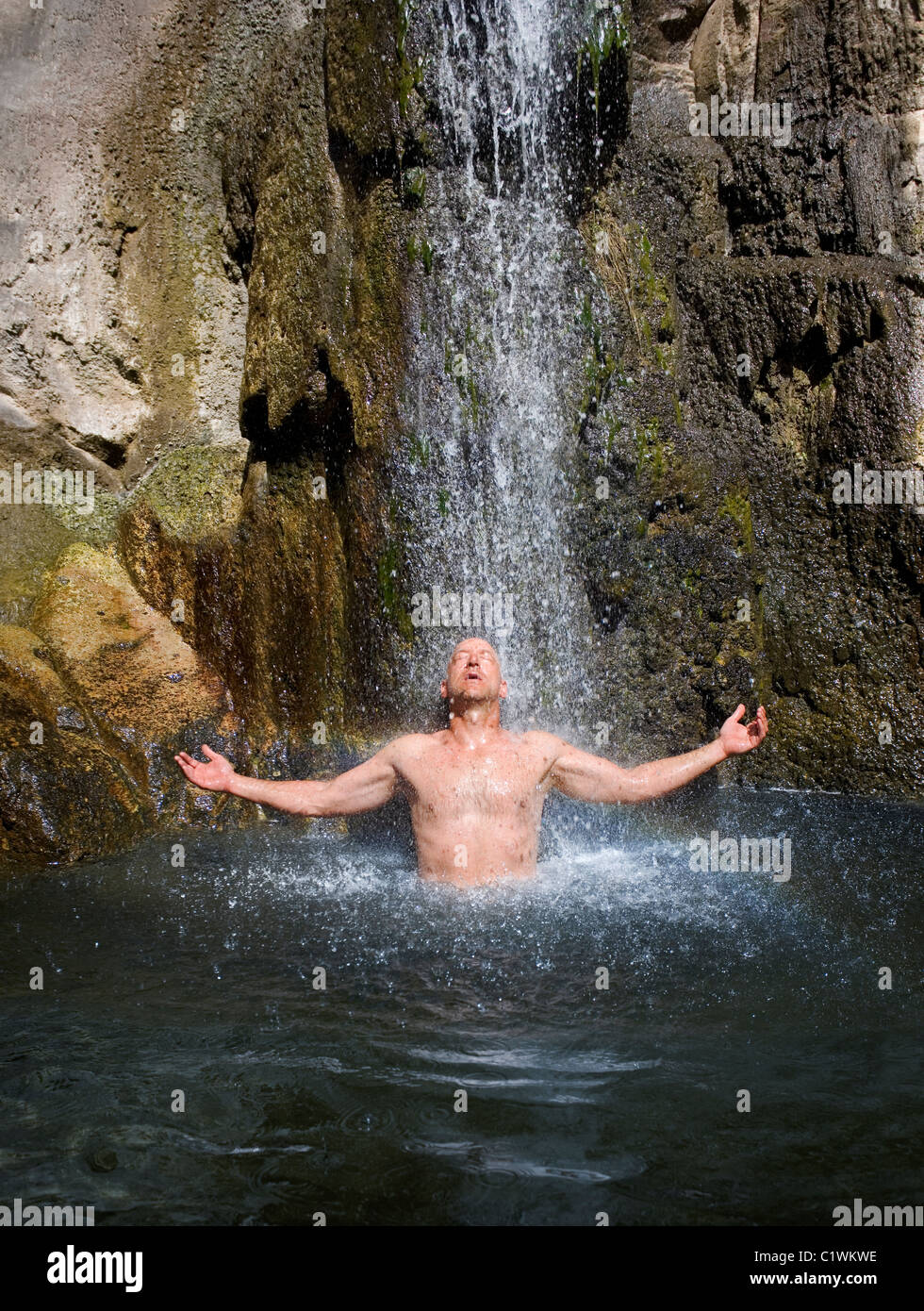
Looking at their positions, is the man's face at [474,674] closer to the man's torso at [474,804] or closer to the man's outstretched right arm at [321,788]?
the man's torso at [474,804]

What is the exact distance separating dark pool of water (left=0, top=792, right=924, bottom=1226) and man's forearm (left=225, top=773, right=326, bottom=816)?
361 millimetres

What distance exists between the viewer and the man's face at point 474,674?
15.1ft

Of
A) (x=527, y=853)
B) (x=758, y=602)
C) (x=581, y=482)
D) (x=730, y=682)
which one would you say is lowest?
(x=527, y=853)

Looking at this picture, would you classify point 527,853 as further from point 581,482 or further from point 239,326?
point 239,326

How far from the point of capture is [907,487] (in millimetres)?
6699

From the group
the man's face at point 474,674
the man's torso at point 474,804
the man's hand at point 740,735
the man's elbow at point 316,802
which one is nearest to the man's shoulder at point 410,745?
the man's torso at point 474,804

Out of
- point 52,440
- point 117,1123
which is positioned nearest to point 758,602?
point 52,440

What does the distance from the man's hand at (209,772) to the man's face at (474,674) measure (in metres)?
0.96

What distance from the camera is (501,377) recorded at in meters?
5.92

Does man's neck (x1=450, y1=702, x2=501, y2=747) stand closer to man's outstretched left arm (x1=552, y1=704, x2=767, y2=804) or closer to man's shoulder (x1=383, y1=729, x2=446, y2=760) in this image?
man's shoulder (x1=383, y1=729, x2=446, y2=760)

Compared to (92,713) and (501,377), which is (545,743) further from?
(92,713)

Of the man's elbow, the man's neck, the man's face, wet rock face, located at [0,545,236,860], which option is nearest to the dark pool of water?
the man's elbow

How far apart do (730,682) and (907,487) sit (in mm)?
1598

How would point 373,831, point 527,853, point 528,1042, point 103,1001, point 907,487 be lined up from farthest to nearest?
1. point 907,487
2. point 373,831
3. point 527,853
4. point 103,1001
5. point 528,1042
